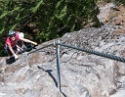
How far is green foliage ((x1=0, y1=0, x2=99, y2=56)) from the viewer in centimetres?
1449

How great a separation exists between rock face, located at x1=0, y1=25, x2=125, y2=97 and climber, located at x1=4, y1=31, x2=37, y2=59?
344mm

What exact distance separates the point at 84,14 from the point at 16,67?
646 cm

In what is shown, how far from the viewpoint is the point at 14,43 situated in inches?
379

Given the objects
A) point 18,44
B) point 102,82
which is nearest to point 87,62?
point 102,82

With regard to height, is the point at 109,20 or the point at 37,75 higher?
the point at 37,75

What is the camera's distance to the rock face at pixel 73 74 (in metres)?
6.04

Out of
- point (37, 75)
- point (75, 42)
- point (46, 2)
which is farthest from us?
point (46, 2)

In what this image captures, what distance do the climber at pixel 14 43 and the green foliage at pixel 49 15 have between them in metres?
4.43

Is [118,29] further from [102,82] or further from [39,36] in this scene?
[39,36]

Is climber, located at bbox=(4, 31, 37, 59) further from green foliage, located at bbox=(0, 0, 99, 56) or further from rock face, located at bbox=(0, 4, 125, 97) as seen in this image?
green foliage, located at bbox=(0, 0, 99, 56)

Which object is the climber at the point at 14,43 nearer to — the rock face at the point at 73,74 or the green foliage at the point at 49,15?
the rock face at the point at 73,74

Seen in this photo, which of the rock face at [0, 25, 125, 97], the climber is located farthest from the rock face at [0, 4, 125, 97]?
the climber

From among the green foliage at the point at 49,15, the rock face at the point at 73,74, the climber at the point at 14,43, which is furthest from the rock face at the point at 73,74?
the green foliage at the point at 49,15

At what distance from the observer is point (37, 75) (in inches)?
276
